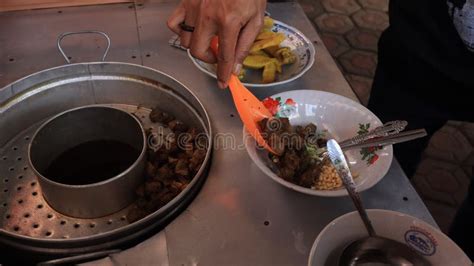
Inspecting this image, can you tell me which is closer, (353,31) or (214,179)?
(214,179)

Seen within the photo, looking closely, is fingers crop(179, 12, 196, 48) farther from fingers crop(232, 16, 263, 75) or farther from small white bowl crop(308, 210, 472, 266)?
small white bowl crop(308, 210, 472, 266)

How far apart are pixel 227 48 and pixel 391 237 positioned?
373 mm

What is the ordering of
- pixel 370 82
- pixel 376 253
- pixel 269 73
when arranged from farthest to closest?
pixel 370 82 → pixel 269 73 → pixel 376 253

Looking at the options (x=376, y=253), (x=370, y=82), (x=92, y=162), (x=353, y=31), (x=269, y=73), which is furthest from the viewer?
(x=353, y=31)

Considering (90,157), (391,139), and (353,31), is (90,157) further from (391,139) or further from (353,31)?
(353,31)

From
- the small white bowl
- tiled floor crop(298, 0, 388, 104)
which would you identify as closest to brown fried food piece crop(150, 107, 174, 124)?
the small white bowl

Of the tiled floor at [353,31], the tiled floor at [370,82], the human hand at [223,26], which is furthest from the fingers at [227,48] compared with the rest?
the tiled floor at [353,31]

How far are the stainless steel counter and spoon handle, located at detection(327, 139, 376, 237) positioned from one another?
0.07m

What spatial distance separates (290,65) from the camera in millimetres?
966

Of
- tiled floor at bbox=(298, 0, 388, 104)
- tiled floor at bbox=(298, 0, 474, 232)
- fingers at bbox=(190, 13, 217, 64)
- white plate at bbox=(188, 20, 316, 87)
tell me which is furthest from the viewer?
tiled floor at bbox=(298, 0, 388, 104)

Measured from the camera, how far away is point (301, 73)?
0.90m

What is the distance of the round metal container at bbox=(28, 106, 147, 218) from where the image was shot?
2.25ft

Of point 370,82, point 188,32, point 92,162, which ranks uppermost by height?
point 188,32

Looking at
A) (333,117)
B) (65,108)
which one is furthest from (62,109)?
(333,117)
